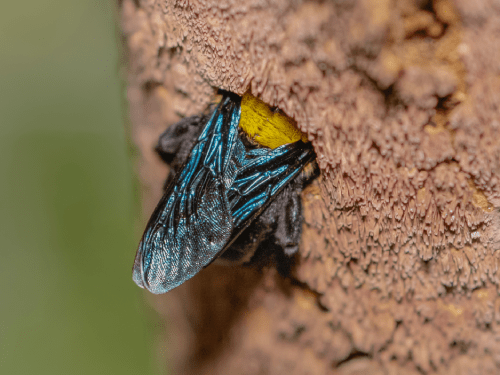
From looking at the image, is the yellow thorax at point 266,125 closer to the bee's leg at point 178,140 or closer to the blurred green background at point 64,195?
the bee's leg at point 178,140

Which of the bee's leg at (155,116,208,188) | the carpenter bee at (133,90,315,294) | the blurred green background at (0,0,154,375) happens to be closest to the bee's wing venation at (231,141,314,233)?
the carpenter bee at (133,90,315,294)

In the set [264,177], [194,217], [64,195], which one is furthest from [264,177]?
[64,195]

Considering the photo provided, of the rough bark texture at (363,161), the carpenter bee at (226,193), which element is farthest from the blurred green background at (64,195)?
the carpenter bee at (226,193)

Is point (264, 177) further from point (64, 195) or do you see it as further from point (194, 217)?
point (64, 195)

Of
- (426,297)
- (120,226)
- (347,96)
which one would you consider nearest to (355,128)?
(347,96)

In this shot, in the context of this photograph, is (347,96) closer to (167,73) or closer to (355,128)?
(355,128)
